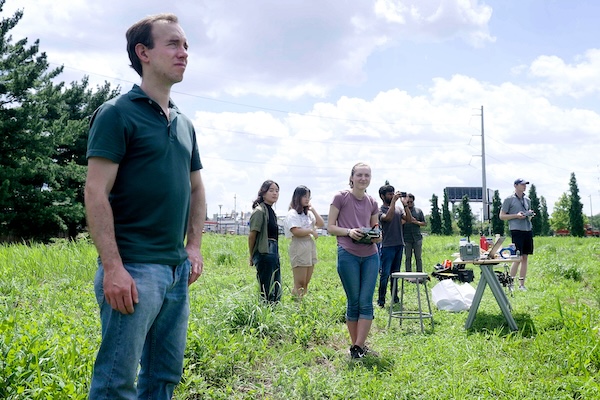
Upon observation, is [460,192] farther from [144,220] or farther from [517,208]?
[144,220]

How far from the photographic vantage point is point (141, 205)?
2.22 metres

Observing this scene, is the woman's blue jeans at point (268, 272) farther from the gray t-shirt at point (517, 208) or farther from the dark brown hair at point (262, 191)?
the gray t-shirt at point (517, 208)

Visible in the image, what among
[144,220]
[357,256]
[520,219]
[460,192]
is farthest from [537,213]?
[144,220]

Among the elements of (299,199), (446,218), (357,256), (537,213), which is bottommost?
(357,256)

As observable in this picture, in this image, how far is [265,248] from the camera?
21.2ft

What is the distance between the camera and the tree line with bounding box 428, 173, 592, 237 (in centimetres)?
5647

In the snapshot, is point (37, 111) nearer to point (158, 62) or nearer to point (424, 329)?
point (424, 329)

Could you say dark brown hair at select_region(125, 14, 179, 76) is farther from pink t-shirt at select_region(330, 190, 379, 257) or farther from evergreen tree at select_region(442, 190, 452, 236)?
evergreen tree at select_region(442, 190, 452, 236)

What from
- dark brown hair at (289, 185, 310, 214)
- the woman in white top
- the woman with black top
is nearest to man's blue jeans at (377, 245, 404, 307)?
the woman in white top

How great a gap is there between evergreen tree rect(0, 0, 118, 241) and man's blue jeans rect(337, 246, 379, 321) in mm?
20094

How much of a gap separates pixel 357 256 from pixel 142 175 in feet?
10.7

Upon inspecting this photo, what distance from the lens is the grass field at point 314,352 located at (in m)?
3.78

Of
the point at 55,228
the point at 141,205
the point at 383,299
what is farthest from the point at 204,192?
the point at 55,228

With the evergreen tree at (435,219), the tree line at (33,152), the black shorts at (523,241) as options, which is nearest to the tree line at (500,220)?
the evergreen tree at (435,219)
